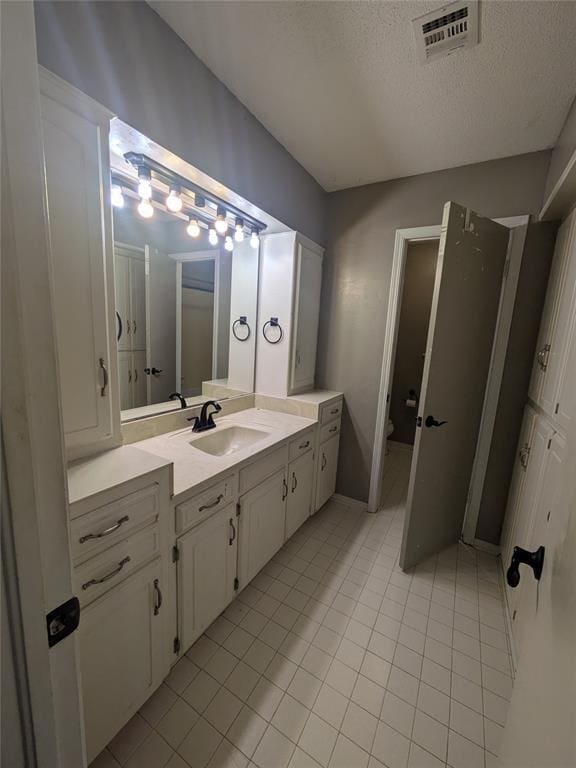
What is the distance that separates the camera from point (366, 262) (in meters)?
2.32

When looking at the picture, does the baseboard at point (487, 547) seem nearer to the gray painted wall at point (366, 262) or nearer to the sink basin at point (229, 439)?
the gray painted wall at point (366, 262)

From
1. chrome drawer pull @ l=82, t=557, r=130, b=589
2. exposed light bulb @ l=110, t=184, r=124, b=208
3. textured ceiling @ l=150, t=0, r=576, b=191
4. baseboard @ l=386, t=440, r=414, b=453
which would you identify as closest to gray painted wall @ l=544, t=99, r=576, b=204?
textured ceiling @ l=150, t=0, r=576, b=191

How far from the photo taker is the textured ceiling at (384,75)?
1.10 metres

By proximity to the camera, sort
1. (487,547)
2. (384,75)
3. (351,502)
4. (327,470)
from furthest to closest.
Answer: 1. (351,502)
2. (327,470)
3. (487,547)
4. (384,75)

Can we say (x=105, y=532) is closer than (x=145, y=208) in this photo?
Yes

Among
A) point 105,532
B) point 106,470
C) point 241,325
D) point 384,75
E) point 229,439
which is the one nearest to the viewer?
point 105,532

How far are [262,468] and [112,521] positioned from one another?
773 millimetres

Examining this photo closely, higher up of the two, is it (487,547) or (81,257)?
(81,257)

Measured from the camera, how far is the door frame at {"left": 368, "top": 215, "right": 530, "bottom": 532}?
1.89 meters

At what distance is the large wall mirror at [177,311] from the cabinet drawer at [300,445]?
0.59 m

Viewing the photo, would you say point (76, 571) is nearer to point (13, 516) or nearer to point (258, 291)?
point (13, 516)

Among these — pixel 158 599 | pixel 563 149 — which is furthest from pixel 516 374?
pixel 158 599

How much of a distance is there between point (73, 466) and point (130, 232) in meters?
1.08

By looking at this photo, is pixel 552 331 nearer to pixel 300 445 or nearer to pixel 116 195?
pixel 300 445
